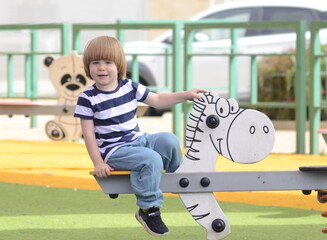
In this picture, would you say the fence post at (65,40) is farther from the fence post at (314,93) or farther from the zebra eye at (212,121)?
the zebra eye at (212,121)

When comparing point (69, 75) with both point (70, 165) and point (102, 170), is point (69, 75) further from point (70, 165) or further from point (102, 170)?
point (102, 170)

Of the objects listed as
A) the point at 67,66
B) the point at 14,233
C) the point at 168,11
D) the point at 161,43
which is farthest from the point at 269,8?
the point at 14,233

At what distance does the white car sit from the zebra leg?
11023 mm

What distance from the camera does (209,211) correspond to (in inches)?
232

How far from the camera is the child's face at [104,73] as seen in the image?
5859 millimetres

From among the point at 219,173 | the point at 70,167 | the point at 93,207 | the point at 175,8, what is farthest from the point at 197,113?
the point at 175,8

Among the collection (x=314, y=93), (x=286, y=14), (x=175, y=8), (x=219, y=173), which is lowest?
(x=219, y=173)

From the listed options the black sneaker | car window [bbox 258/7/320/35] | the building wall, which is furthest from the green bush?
the building wall

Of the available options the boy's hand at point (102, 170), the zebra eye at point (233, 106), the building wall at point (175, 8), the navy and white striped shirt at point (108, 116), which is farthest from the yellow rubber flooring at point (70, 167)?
the building wall at point (175, 8)

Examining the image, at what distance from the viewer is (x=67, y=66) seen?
41.7 ft

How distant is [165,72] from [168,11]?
35.6ft

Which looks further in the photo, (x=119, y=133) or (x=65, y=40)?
(x=65, y=40)

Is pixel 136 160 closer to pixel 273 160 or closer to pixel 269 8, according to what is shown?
pixel 273 160

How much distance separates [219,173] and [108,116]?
620 mm
